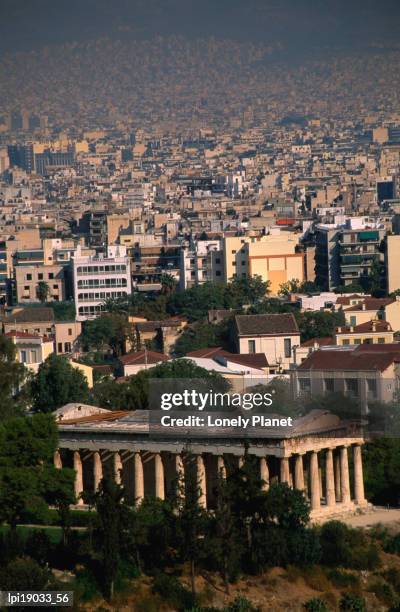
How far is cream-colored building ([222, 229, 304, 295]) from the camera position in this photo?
9600 centimetres

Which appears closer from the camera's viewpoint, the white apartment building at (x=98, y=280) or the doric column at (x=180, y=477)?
the doric column at (x=180, y=477)

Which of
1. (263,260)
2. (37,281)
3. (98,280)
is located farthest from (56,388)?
(37,281)

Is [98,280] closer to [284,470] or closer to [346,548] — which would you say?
[284,470]

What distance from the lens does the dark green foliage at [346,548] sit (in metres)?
39.7

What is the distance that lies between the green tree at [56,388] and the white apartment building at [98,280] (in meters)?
37.9

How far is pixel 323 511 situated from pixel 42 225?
99536 millimetres

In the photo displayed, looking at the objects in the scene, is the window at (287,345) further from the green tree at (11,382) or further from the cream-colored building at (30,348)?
the green tree at (11,382)

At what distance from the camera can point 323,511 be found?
137ft

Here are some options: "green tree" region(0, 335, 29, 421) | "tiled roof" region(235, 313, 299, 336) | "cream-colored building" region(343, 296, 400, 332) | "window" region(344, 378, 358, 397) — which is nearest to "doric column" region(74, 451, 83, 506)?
"green tree" region(0, 335, 29, 421)

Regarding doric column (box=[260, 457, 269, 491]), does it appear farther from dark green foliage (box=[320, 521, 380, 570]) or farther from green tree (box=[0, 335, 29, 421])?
green tree (box=[0, 335, 29, 421])

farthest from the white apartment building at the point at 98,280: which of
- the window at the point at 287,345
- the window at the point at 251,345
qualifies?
the window at the point at 287,345

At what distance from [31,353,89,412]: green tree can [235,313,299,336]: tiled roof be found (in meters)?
12.6

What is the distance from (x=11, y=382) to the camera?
2168 inches

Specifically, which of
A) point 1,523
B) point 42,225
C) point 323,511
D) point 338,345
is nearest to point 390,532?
point 323,511
